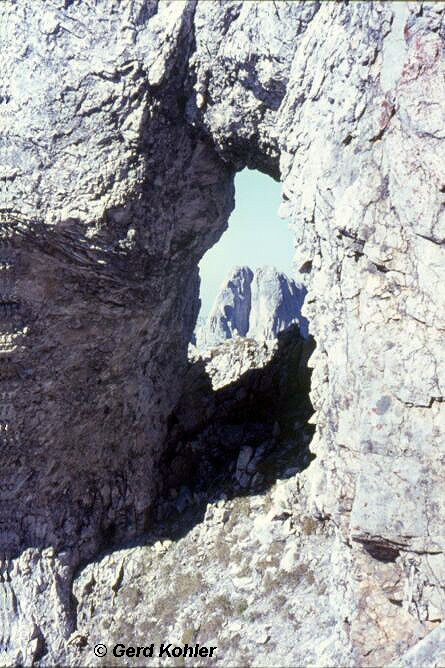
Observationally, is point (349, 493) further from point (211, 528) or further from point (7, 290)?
point (7, 290)

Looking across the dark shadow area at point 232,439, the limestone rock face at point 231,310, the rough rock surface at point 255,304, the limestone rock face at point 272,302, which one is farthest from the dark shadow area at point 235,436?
the limestone rock face at point 272,302

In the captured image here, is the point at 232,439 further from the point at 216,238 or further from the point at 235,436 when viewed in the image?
the point at 216,238

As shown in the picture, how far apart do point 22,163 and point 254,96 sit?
246 inches

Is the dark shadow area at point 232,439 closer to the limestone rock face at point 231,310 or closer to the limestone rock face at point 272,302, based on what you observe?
the limestone rock face at point 231,310

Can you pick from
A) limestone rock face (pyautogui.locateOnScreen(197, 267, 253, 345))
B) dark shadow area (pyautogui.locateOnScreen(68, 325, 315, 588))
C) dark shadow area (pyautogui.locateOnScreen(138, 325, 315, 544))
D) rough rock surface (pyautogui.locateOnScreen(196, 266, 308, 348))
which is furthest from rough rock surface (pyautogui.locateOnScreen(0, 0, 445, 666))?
rough rock surface (pyautogui.locateOnScreen(196, 266, 308, 348))

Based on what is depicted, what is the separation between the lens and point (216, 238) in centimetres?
1938

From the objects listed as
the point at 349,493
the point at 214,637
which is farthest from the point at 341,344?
the point at 214,637

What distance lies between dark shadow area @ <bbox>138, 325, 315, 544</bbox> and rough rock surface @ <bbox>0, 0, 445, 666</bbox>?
1933 millimetres

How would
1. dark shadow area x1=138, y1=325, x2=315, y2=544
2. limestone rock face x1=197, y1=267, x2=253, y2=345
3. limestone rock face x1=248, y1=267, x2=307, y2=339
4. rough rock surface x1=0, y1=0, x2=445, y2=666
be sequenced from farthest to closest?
1. limestone rock face x1=248, y1=267, x2=307, y2=339
2. limestone rock face x1=197, y1=267, x2=253, y2=345
3. dark shadow area x1=138, y1=325, x2=315, y2=544
4. rough rock surface x1=0, y1=0, x2=445, y2=666

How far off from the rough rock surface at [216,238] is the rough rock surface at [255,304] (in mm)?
63450

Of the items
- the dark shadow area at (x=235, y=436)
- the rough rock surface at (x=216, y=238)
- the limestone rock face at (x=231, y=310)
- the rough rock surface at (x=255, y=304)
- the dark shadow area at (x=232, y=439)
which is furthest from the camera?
the rough rock surface at (x=255, y=304)

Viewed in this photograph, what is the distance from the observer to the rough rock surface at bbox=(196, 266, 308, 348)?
3287 inches

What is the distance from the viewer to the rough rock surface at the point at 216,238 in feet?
36.2

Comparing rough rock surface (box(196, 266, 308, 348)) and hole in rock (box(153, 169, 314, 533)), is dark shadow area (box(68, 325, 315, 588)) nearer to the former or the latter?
hole in rock (box(153, 169, 314, 533))
